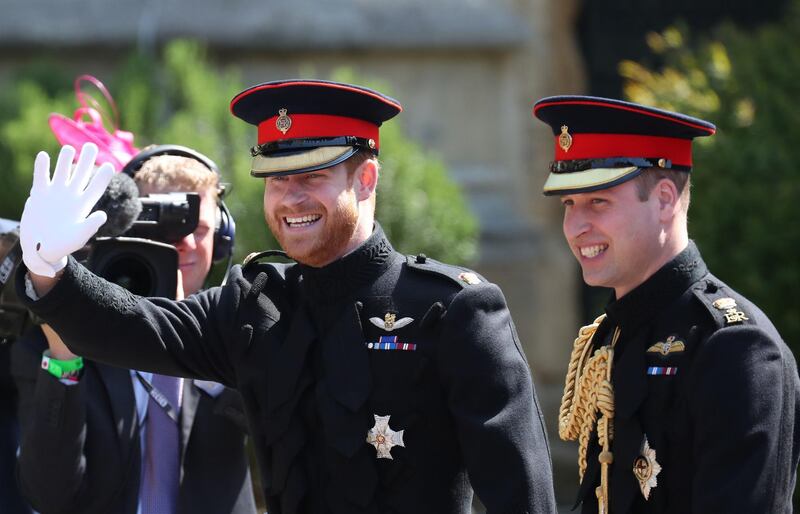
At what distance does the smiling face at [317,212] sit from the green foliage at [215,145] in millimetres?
2868

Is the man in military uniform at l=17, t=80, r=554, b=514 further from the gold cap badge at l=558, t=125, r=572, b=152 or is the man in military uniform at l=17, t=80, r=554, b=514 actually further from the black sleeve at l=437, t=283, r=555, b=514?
the gold cap badge at l=558, t=125, r=572, b=152

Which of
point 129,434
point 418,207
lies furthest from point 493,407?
point 418,207

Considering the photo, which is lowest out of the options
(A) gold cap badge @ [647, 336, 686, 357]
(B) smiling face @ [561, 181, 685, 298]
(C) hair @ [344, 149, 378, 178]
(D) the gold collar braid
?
(D) the gold collar braid

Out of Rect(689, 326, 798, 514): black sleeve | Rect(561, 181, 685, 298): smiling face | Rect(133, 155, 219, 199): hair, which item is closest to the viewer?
Rect(689, 326, 798, 514): black sleeve

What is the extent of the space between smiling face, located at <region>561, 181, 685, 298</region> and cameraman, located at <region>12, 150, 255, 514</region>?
42.4 inches

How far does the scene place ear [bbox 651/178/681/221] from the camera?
2.96m

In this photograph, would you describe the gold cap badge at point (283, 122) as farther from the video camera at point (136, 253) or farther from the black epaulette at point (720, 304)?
the black epaulette at point (720, 304)

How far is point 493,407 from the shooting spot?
290 centimetres

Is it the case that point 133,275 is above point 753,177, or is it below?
below

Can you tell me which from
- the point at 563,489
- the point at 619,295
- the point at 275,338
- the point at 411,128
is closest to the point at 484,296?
the point at 619,295

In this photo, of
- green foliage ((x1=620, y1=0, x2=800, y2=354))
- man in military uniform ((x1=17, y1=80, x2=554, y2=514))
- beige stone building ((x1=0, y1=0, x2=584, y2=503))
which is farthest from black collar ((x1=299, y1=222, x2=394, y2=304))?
beige stone building ((x1=0, y1=0, x2=584, y2=503))

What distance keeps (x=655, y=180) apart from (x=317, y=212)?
750mm

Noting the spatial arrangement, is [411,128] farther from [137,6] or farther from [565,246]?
[137,6]

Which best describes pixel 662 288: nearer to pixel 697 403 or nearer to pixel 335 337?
pixel 697 403
